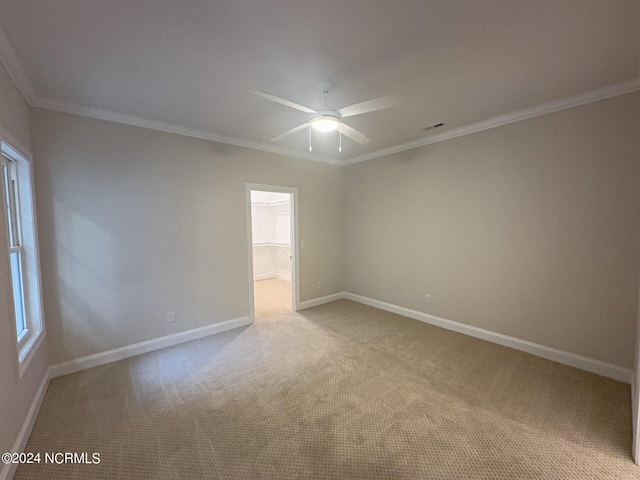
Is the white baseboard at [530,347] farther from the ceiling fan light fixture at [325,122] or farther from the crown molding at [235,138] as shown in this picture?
the ceiling fan light fixture at [325,122]

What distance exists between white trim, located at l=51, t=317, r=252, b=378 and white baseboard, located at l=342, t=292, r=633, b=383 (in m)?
2.60

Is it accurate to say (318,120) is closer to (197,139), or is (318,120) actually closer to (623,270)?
(197,139)

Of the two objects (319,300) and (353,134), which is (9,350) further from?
(319,300)

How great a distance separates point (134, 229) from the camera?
309 cm

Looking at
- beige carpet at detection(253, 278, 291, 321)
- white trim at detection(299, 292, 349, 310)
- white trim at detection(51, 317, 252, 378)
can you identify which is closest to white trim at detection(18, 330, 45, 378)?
white trim at detection(51, 317, 252, 378)

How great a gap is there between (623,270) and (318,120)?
315 centimetres

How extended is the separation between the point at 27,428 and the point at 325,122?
10.5 ft

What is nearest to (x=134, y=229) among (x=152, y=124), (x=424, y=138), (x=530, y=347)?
(x=152, y=124)

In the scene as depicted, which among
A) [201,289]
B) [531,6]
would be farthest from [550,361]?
[201,289]

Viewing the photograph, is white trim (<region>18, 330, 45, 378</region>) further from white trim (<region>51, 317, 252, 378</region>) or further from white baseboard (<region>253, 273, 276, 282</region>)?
white baseboard (<region>253, 273, 276, 282</region>)

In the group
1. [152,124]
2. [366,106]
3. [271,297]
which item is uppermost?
[152,124]

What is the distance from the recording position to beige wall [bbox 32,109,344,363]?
2.69m

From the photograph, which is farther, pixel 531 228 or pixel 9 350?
pixel 531 228

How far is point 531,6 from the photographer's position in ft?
5.03
